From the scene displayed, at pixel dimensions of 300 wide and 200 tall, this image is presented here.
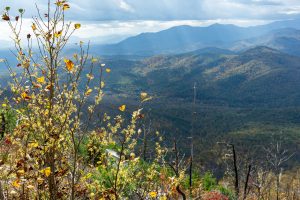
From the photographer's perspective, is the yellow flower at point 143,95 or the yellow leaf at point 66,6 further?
the yellow leaf at point 66,6

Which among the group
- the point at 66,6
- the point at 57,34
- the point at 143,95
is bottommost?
the point at 143,95

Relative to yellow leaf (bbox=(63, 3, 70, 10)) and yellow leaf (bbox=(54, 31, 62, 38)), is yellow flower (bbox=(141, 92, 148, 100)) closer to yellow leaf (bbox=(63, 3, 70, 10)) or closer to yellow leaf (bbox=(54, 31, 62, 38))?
yellow leaf (bbox=(54, 31, 62, 38))

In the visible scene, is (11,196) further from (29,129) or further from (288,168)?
(288,168)

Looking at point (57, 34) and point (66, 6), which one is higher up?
point (66, 6)

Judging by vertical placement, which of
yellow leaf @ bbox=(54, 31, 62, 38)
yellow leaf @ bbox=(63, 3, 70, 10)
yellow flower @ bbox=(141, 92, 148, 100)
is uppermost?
yellow leaf @ bbox=(63, 3, 70, 10)

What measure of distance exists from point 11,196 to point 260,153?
178452mm

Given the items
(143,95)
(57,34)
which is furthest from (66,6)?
(143,95)

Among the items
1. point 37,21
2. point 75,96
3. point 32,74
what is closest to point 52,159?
point 75,96

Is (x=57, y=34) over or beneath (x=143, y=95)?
over

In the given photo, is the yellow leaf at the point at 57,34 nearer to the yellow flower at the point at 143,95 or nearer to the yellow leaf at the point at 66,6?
the yellow leaf at the point at 66,6

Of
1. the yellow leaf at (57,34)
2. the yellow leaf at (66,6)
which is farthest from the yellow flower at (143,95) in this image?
the yellow leaf at (66,6)

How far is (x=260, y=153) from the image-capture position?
17338 cm

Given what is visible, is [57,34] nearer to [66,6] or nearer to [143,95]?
[66,6]

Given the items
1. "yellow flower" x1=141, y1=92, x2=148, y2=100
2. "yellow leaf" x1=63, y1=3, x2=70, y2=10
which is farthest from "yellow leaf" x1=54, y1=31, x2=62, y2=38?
"yellow flower" x1=141, y1=92, x2=148, y2=100
